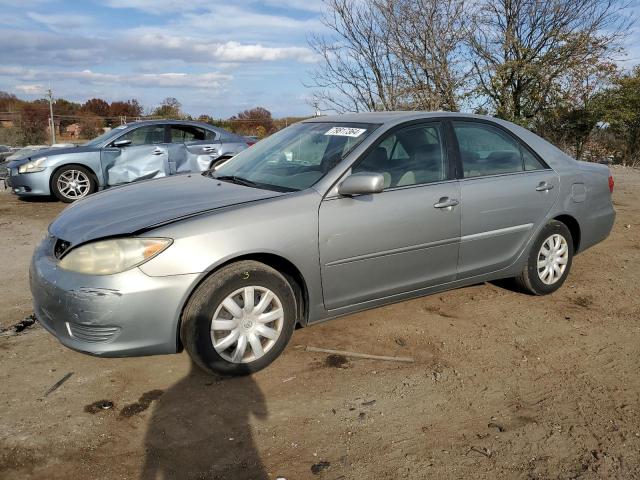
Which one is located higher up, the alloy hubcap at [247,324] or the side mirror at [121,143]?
the side mirror at [121,143]

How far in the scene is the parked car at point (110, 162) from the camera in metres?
9.51

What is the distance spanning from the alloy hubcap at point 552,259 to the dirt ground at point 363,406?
42cm

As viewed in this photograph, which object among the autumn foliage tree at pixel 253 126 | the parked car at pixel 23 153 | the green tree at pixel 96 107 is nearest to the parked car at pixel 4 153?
the parked car at pixel 23 153

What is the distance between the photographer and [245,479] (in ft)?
8.16

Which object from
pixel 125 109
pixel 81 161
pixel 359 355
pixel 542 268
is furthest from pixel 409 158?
pixel 125 109

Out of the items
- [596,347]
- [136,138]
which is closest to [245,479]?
[596,347]

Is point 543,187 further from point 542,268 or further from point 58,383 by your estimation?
point 58,383

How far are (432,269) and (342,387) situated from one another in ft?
3.97

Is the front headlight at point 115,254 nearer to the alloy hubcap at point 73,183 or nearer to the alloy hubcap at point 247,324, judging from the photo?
the alloy hubcap at point 247,324

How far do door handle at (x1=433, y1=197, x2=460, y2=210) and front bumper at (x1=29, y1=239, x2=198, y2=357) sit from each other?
1.81m

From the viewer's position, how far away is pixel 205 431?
2846mm

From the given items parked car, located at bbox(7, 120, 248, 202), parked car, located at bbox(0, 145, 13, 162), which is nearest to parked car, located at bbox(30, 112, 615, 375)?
parked car, located at bbox(7, 120, 248, 202)

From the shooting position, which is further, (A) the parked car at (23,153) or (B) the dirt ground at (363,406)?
(A) the parked car at (23,153)

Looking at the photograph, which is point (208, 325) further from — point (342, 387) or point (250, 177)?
point (250, 177)
